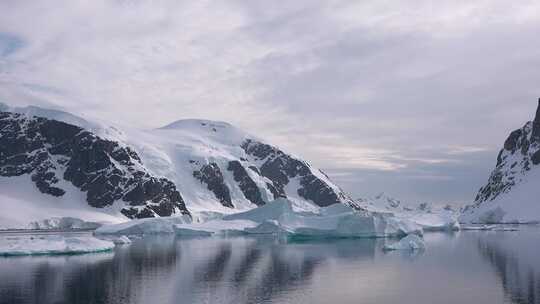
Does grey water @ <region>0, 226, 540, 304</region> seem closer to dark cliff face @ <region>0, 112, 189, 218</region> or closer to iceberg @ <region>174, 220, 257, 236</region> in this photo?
iceberg @ <region>174, 220, 257, 236</region>

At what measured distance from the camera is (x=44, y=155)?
195 metres

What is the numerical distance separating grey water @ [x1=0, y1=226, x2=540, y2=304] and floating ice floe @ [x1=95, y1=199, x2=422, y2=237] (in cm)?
2739

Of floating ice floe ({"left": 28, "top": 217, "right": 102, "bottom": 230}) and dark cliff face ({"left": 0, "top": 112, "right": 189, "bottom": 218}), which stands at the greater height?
dark cliff face ({"left": 0, "top": 112, "right": 189, "bottom": 218})

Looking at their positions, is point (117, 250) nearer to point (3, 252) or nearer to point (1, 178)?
point (3, 252)

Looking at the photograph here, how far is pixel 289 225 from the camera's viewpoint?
10625cm

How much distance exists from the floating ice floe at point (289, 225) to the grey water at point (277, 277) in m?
27.4

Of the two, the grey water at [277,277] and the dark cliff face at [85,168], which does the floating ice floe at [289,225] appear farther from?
the dark cliff face at [85,168]

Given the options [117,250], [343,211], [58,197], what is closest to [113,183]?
[58,197]

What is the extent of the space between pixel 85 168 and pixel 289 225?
10679 centimetres

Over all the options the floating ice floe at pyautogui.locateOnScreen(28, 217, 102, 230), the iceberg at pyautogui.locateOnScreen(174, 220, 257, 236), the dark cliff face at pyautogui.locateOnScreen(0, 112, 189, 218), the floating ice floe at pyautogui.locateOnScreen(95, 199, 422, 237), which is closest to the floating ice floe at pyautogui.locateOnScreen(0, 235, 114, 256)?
the floating ice floe at pyautogui.locateOnScreen(95, 199, 422, 237)

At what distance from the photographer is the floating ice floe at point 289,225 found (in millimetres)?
102938

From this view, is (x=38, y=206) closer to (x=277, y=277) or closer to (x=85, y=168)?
(x=85, y=168)

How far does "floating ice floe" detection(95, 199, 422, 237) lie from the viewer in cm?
10294

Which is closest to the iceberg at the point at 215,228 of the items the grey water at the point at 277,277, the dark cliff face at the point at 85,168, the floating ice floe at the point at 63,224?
the grey water at the point at 277,277
